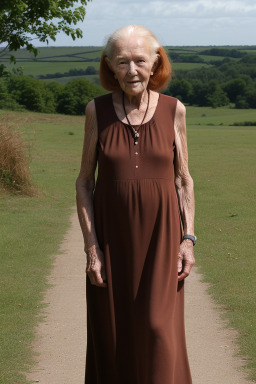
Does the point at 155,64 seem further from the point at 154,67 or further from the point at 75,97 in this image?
the point at 75,97

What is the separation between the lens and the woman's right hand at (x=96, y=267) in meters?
4.12

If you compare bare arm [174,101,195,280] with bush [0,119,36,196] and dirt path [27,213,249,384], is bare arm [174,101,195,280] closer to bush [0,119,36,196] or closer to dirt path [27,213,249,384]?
dirt path [27,213,249,384]

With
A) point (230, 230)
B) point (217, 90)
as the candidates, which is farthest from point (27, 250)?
point (217, 90)

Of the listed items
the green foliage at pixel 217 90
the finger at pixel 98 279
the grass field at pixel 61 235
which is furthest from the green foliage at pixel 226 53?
the finger at pixel 98 279

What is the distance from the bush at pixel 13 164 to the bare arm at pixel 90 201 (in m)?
11.4

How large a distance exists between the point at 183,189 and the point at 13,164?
12.0m

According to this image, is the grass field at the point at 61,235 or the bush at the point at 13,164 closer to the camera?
the grass field at the point at 61,235

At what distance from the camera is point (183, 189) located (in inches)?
169

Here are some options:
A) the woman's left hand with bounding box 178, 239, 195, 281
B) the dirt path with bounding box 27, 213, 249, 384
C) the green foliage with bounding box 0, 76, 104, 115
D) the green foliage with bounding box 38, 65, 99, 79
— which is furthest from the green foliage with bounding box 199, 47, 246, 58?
the woman's left hand with bounding box 178, 239, 195, 281

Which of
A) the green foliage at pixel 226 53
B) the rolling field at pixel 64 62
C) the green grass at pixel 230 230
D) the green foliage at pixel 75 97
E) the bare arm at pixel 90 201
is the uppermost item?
the bare arm at pixel 90 201

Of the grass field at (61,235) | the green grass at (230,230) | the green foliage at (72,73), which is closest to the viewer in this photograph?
the grass field at (61,235)

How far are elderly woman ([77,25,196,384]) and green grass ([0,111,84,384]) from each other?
5.50 ft

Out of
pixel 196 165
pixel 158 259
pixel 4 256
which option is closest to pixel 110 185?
pixel 158 259

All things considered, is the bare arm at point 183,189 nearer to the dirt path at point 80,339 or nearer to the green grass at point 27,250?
the dirt path at point 80,339
